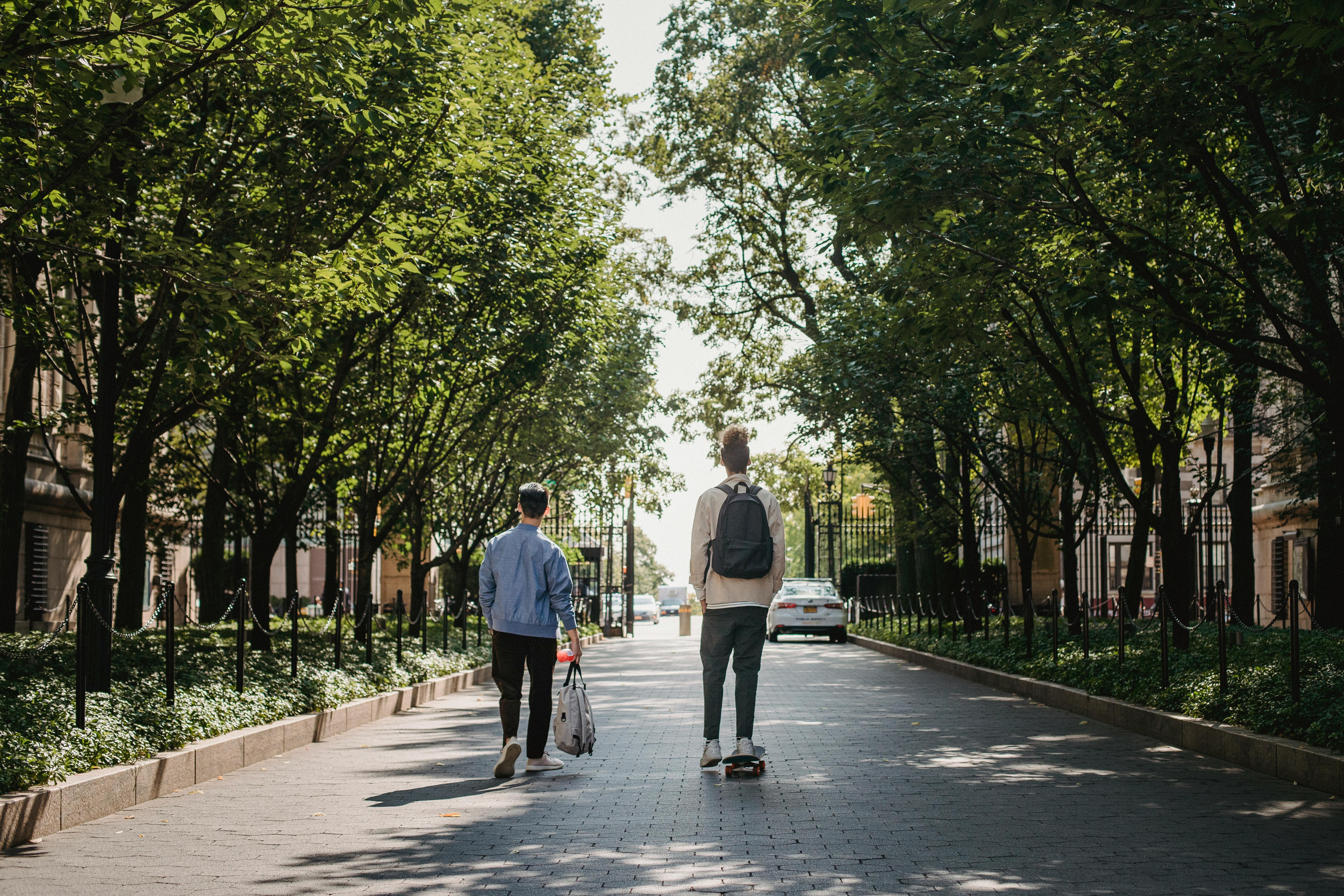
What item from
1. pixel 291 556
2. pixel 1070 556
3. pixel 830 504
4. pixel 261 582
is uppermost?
pixel 830 504

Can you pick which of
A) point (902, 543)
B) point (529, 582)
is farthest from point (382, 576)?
point (529, 582)

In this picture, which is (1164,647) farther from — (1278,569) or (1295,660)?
(1278,569)

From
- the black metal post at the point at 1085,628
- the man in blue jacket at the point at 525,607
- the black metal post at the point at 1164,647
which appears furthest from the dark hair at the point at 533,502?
the black metal post at the point at 1085,628

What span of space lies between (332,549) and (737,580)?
66.9 feet

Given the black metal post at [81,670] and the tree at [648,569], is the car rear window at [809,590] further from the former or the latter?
the tree at [648,569]

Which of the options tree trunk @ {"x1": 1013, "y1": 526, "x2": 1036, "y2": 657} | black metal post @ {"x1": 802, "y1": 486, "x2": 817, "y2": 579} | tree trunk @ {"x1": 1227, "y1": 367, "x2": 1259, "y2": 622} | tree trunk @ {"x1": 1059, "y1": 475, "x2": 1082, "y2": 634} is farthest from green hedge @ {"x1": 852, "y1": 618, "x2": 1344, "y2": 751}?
black metal post @ {"x1": 802, "y1": 486, "x2": 817, "y2": 579}

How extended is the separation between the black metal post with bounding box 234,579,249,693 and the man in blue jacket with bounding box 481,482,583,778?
2.69 metres

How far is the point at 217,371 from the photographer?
13203mm

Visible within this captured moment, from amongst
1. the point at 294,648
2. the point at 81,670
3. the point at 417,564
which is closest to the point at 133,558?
the point at 417,564

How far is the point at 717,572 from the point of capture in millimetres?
8641

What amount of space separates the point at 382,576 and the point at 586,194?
151 feet

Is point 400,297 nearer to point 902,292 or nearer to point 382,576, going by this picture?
point 902,292

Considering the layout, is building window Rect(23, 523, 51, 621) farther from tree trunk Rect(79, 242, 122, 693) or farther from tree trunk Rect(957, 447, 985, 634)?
tree trunk Rect(957, 447, 985, 634)

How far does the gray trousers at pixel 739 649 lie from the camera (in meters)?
8.63
